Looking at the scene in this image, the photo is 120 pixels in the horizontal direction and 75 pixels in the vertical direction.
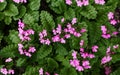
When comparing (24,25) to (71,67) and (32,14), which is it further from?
(71,67)

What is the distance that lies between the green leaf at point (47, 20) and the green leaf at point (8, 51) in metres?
0.53

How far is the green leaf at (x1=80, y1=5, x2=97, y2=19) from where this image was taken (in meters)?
4.75

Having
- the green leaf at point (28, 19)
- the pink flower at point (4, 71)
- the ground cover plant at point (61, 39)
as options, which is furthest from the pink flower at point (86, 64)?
the pink flower at point (4, 71)

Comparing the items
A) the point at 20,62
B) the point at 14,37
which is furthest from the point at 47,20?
the point at 20,62

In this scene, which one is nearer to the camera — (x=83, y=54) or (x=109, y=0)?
(x=83, y=54)

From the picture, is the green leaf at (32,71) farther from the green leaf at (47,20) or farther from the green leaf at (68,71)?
the green leaf at (47,20)

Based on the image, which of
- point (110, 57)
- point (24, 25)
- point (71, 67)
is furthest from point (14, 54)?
point (110, 57)

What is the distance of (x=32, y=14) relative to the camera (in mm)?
4848

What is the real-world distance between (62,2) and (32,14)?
18.6 inches

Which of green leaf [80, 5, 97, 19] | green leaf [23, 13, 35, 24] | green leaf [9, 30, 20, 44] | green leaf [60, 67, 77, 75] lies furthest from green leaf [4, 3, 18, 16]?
green leaf [60, 67, 77, 75]

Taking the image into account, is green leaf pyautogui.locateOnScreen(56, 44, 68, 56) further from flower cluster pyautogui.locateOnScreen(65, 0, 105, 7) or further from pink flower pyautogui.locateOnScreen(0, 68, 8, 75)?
pink flower pyautogui.locateOnScreen(0, 68, 8, 75)

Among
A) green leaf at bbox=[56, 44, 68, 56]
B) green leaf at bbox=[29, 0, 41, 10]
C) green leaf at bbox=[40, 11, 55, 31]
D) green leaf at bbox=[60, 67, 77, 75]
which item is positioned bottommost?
green leaf at bbox=[60, 67, 77, 75]

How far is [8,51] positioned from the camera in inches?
187

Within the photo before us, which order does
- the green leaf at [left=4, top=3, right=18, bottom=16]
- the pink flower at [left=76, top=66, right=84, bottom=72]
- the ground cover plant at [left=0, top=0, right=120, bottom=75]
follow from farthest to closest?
the green leaf at [left=4, top=3, right=18, bottom=16] → the ground cover plant at [left=0, top=0, right=120, bottom=75] → the pink flower at [left=76, top=66, right=84, bottom=72]
